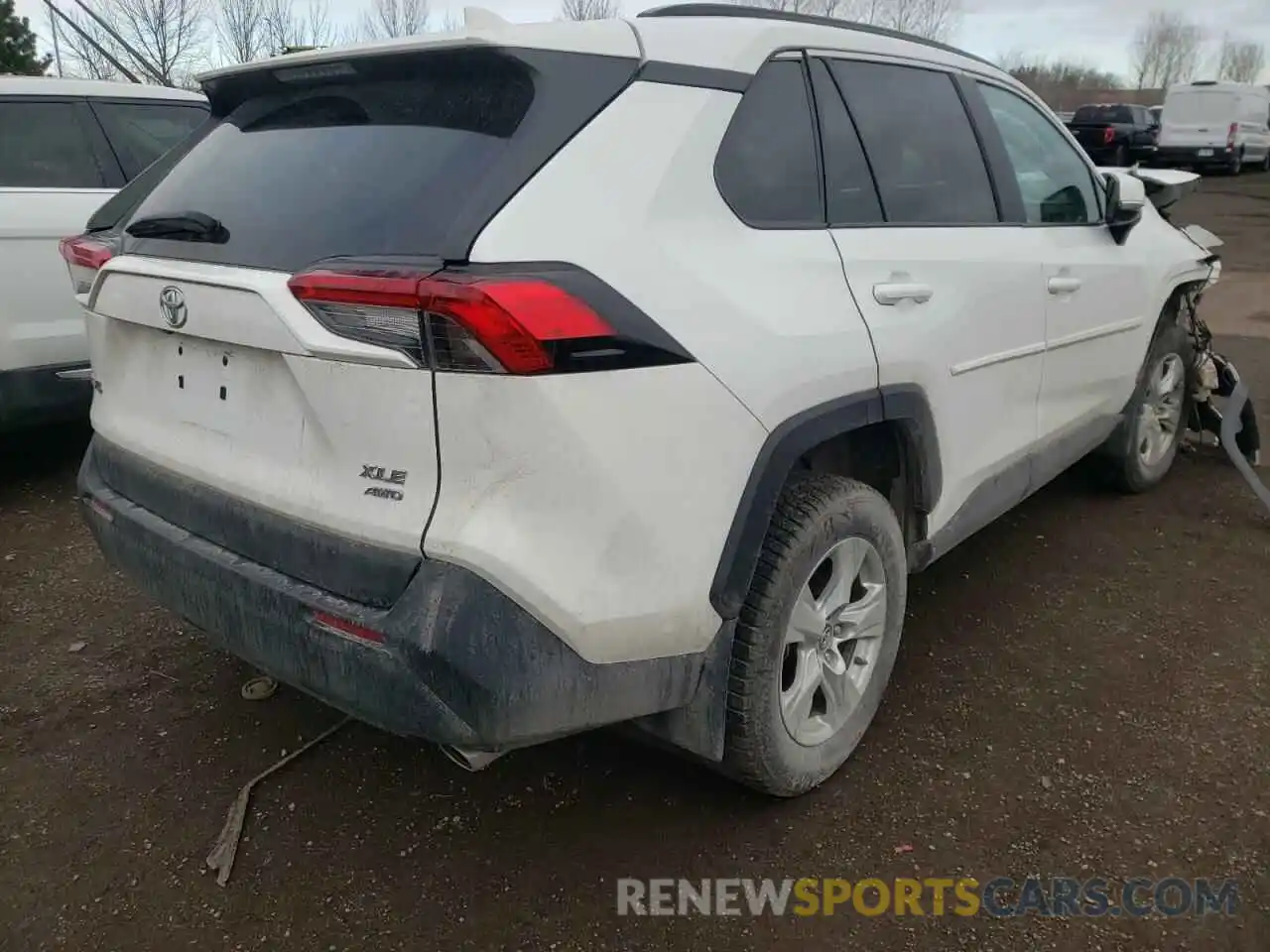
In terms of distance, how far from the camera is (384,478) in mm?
1896

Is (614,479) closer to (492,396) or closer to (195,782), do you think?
(492,396)

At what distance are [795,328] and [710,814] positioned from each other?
1235 millimetres

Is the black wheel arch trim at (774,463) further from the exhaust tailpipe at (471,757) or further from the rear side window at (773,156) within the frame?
the exhaust tailpipe at (471,757)

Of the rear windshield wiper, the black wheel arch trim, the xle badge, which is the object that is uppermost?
the rear windshield wiper

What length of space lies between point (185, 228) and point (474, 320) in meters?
0.95

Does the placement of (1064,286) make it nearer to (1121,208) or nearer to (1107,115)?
(1121,208)

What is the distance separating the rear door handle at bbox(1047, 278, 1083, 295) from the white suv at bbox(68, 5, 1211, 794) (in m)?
0.57

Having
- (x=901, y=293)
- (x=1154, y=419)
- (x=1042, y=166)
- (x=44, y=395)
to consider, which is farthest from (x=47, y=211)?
(x=1154, y=419)

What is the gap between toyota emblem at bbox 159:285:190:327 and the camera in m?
2.17

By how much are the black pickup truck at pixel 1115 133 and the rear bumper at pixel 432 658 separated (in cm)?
2774

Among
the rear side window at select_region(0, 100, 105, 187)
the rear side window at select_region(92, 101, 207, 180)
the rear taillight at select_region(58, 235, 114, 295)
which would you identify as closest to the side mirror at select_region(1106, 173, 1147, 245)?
the rear taillight at select_region(58, 235, 114, 295)

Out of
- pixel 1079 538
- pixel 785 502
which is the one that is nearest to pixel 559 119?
pixel 785 502

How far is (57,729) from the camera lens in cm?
295

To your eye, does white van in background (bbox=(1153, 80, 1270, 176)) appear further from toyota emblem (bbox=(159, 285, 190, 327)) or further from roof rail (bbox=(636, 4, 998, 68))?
toyota emblem (bbox=(159, 285, 190, 327))
